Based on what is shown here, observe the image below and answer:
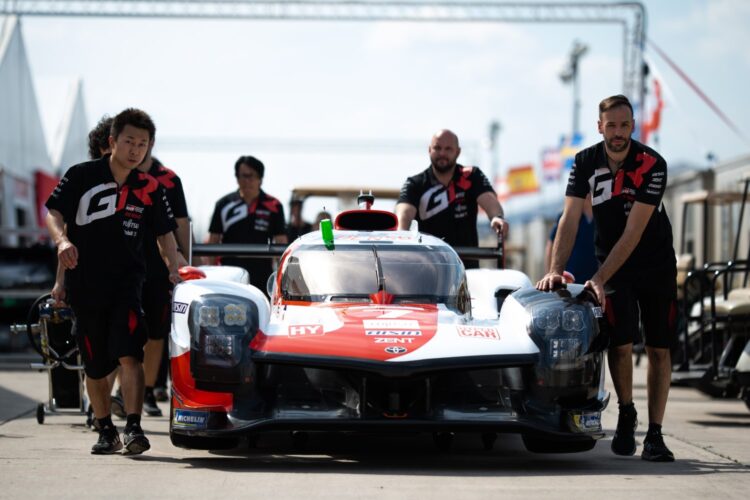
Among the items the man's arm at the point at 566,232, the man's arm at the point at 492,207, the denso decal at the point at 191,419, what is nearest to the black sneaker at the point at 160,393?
the man's arm at the point at 492,207

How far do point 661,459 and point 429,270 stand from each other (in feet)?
5.75

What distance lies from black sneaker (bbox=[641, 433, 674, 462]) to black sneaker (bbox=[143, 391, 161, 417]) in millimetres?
3972

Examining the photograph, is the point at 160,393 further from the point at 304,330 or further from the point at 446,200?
the point at 304,330

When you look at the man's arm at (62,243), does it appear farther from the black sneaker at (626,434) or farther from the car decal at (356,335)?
the black sneaker at (626,434)

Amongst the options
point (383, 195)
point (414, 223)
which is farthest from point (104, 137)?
point (383, 195)

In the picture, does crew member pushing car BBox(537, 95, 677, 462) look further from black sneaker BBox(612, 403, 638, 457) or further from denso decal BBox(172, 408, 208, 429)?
denso decal BBox(172, 408, 208, 429)

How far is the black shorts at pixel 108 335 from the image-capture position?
7.32 metres

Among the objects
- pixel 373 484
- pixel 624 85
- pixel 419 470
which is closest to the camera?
pixel 373 484

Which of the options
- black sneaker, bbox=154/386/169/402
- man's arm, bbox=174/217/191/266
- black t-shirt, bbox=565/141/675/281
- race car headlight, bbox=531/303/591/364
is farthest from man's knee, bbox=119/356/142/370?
black sneaker, bbox=154/386/169/402

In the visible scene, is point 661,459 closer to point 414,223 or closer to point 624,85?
point 414,223

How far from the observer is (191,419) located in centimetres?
680

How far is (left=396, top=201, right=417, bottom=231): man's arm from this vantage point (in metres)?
9.72

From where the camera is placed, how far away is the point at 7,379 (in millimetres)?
13961

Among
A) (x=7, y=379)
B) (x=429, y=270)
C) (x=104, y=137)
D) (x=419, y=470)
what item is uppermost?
(x=104, y=137)
